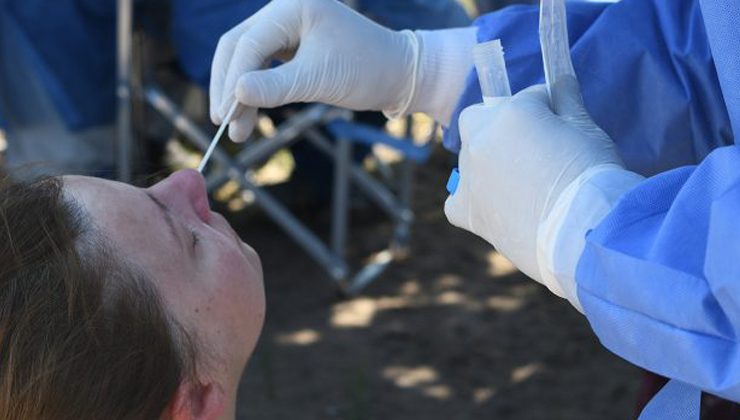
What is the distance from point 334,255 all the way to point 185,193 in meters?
1.92

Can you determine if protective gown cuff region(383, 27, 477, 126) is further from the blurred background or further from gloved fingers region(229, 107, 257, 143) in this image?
the blurred background

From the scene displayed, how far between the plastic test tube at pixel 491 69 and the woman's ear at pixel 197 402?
476 millimetres

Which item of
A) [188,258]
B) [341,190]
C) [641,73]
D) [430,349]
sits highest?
[641,73]

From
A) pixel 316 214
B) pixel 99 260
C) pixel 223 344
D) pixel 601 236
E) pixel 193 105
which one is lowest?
pixel 316 214

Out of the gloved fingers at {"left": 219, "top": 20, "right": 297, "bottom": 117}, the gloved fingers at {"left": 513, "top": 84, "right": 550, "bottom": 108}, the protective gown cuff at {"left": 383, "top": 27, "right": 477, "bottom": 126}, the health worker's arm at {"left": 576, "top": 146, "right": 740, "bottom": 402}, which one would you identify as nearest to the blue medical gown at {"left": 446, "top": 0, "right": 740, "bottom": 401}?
the health worker's arm at {"left": 576, "top": 146, "right": 740, "bottom": 402}

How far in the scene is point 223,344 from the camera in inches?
52.7

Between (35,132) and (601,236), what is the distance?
2625 millimetres

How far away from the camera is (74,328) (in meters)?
1.17

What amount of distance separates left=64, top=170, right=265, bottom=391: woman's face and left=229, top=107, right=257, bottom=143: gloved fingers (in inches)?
A: 6.5

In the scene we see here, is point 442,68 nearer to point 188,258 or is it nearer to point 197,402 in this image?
point 188,258

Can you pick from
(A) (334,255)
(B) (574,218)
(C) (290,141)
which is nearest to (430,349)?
(A) (334,255)

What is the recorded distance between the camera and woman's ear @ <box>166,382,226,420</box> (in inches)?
49.4

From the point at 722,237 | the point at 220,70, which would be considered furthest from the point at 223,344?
the point at 722,237

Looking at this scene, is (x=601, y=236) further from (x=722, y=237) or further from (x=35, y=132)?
(x=35, y=132)
